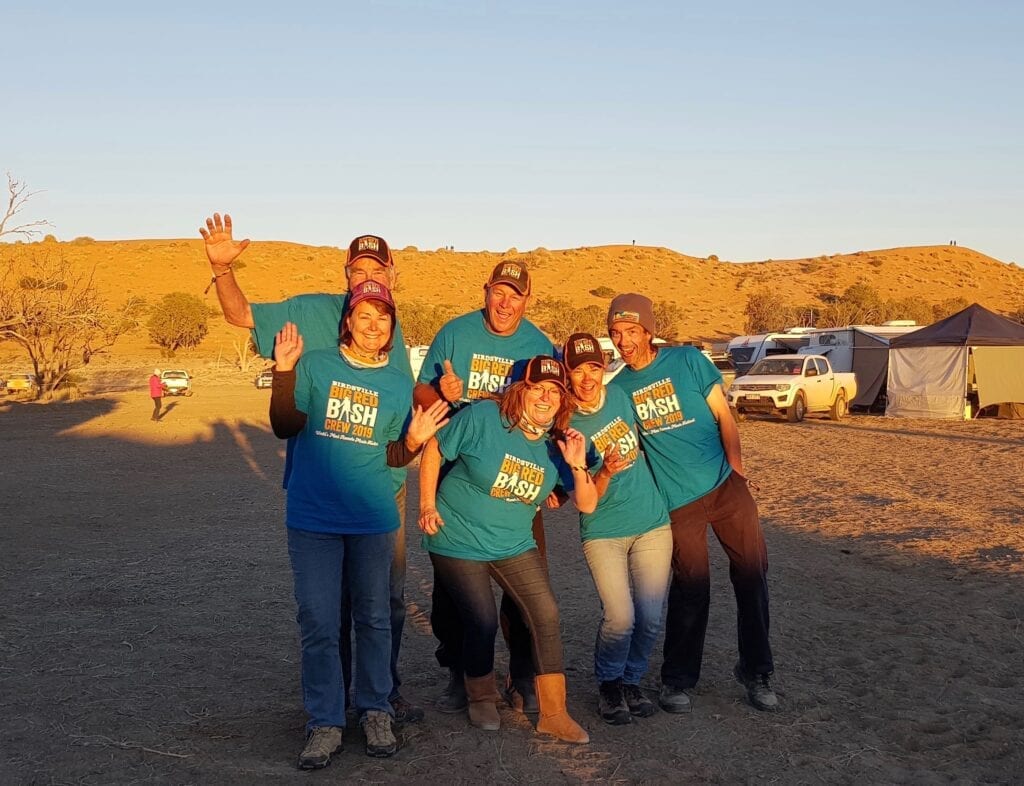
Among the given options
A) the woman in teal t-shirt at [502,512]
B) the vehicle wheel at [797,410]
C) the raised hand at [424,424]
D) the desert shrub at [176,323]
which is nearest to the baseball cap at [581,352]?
the woman in teal t-shirt at [502,512]

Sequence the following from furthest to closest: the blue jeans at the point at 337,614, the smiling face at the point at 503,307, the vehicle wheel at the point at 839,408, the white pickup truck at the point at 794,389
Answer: the vehicle wheel at the point at 839,408
the white pickup truck at the point at 794,389
the smiling face at the point at 503,307
the blue jeans at the point at 337,614

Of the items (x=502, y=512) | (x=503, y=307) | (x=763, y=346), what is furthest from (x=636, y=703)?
(x=763, y=346)

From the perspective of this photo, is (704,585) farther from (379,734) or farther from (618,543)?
(379,734)

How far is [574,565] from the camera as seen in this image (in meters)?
8.45

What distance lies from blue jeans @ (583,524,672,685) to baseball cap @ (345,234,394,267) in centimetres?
164

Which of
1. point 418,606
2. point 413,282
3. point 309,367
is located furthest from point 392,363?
point 413,282

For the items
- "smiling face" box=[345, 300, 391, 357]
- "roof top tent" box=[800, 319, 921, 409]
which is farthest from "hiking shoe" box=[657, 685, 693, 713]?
"roof top tent" box=[800, 319, 921, 409]

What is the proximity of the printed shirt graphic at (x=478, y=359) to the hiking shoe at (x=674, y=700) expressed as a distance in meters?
1.68

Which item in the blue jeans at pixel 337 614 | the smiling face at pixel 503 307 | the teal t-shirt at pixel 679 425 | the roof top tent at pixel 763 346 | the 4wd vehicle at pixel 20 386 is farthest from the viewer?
the roof top tent at pixel 763 346

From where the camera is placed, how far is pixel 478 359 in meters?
4.73

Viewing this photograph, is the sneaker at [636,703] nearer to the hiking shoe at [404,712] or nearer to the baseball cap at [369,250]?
the hiking shoe at [404,712]

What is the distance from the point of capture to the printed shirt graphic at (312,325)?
439 centimetres

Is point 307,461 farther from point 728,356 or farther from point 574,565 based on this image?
point 728,356

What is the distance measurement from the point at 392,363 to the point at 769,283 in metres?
72.8
